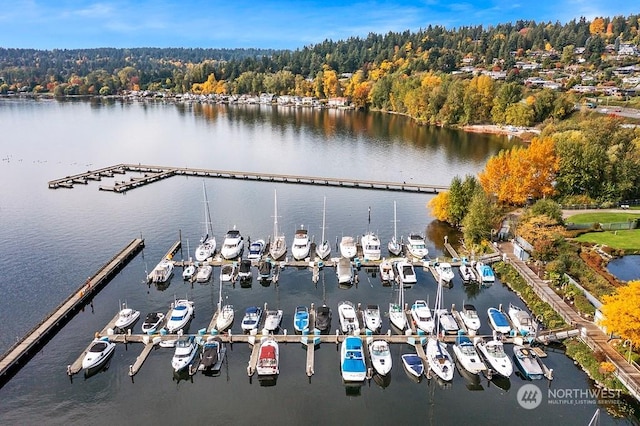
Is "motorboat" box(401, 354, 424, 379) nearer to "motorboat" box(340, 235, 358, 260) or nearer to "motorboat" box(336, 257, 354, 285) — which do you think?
"motorboat" box(336, 257, 354, 285)

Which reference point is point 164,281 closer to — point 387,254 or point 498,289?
point 387,254

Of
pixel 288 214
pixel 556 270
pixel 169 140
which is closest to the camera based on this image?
pixel 556 270

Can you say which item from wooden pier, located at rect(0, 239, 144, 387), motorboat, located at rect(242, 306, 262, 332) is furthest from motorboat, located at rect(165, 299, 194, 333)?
wooden pier, located at rect(0, 239, 144, 387)

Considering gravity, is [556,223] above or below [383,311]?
above

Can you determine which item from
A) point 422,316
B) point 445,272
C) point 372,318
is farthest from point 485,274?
point 372,318

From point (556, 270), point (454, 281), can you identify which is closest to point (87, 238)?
point (454, 281)

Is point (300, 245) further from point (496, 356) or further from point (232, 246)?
point (496, 356)

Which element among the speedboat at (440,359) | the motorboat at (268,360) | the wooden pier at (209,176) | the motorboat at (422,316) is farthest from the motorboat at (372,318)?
the wooden pier at (209,176)
